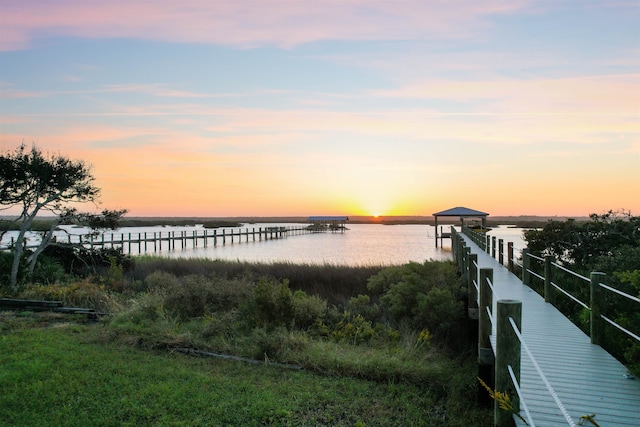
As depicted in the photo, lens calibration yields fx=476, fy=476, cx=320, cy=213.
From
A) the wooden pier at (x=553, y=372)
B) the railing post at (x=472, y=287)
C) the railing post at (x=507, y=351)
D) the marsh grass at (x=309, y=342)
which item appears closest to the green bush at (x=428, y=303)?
the marsh grass at (x=309, y=342)

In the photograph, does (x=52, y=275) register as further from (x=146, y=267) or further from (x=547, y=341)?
(x=547, y=341)

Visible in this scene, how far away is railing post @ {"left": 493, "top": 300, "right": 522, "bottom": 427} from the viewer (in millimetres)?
4113

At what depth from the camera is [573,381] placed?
489cm

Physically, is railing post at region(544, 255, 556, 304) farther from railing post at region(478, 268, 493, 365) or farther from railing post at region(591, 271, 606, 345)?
railing post at region(478, 268, 493, 365)

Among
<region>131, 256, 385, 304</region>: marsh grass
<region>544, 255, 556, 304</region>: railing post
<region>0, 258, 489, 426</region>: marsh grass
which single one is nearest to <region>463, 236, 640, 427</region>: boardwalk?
<region>0, 258, 489, 426</region>: marsh grass

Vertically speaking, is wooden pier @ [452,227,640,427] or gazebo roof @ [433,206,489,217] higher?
gazebo roof @ [433,206,489,217]

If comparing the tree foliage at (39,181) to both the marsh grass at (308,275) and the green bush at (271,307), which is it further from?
the green bush at (271,307)

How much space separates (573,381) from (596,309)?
185 centimetres

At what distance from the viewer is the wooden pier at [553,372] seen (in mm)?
4031

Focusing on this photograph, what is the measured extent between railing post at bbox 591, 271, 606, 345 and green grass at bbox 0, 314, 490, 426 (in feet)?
Result: 6.58

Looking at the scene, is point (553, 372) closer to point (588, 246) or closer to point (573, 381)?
point (573, 381)

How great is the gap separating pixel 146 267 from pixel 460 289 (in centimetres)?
1586

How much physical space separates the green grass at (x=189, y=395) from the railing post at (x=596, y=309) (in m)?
2.01

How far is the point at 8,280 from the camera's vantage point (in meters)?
14.8
